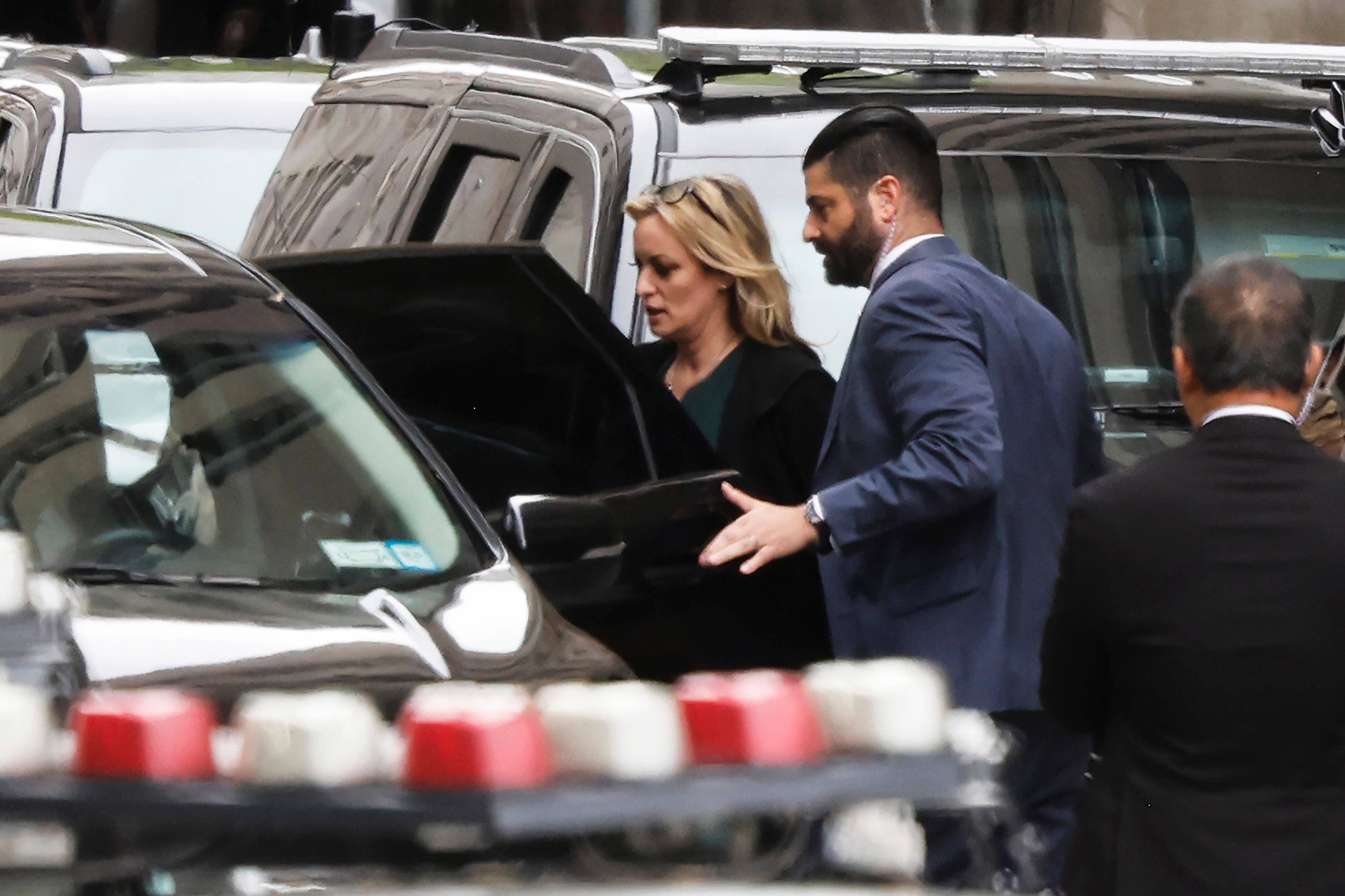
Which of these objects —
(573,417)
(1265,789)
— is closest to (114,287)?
(573,417)

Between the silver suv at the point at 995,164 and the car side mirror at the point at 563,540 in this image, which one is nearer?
the car side mirror at the point at 563,540

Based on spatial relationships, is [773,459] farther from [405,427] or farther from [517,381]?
[405,427]

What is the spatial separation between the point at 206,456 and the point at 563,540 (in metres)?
0.65

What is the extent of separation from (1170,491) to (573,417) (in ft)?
7.23

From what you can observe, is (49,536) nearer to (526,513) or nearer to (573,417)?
(526,513)

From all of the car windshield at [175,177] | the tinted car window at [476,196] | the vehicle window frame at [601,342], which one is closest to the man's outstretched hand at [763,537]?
the vehicle window frame at [601,342]

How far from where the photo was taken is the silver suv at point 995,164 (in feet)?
18.7

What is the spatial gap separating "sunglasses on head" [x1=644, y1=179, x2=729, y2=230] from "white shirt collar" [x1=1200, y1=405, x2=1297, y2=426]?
6.93 ft

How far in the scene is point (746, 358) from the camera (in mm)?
5340

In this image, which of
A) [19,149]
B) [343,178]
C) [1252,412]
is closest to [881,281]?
[1252,412]

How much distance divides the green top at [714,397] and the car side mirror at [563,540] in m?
0.74

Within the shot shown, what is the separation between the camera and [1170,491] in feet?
10.8

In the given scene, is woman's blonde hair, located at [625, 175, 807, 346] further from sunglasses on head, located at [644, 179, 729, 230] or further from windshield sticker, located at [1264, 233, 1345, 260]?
windshield sticker, located at [1264, 233, 1345, 260]

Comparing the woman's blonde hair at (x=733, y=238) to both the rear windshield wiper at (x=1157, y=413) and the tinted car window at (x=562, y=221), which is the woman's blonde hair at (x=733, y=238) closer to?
the tinted car window at (x=562, y=221)
